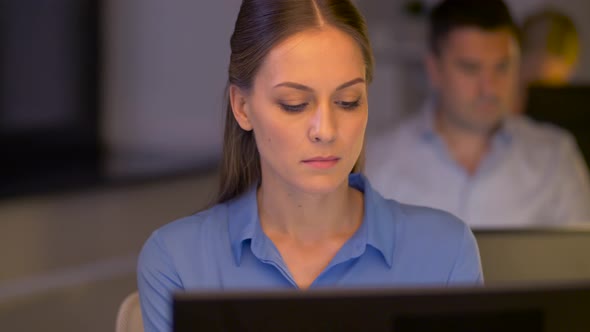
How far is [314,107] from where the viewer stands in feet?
4.14

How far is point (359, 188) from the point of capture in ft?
4.94

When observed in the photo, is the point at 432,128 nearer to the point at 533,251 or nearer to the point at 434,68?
the point at 434,68

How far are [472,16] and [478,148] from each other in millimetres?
377

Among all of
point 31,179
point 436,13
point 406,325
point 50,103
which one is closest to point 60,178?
point 31,179

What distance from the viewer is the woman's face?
126 cm

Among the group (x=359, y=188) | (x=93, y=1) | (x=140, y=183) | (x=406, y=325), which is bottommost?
(x=140, y=183)

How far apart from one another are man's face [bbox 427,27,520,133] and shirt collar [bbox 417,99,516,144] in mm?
57

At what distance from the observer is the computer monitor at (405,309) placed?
804mm

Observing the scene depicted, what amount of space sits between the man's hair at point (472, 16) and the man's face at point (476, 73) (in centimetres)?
1

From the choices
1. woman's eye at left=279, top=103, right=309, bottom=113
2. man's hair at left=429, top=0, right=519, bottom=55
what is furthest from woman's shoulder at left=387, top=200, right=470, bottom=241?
man's hair at left=429, top=0, right=519, bottom=55

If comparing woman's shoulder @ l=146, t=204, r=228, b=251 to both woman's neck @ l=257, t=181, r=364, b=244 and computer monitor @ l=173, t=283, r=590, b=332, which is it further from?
computer monitor @ l=173, t=283, r=590, b=332

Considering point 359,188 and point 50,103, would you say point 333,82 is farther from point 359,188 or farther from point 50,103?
point 50,103

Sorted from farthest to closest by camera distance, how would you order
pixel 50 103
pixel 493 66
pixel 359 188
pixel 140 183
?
pixel 50 103
pixel 140 183
pixel 493 66
pixel 359 188

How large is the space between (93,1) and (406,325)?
4212 mm
